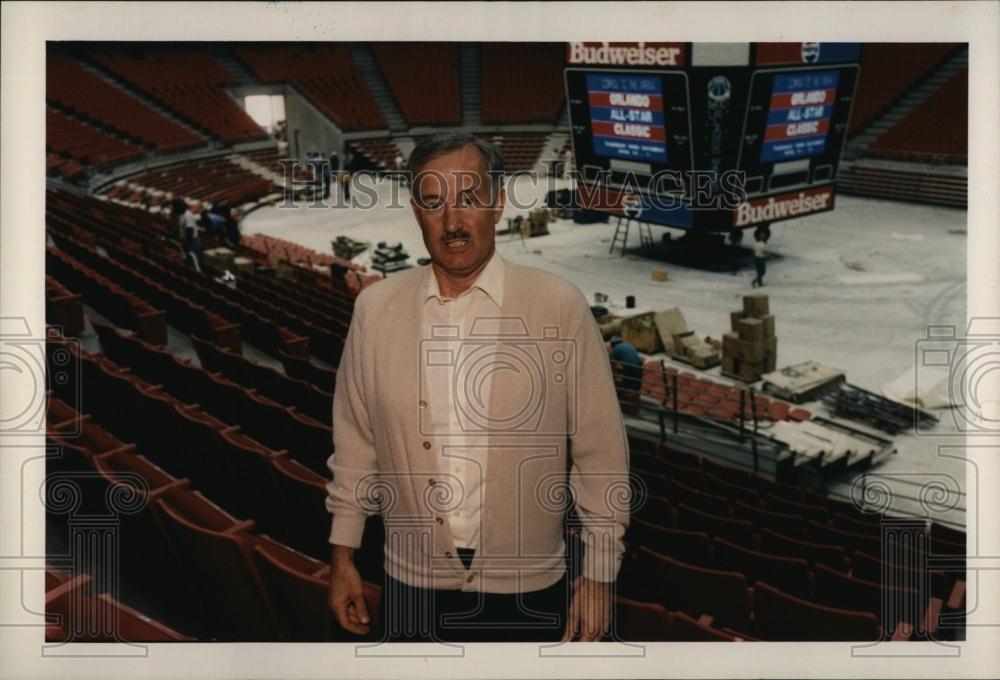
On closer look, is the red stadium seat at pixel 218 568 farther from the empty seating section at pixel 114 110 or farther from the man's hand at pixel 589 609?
the empty seating section at pixel 114 110

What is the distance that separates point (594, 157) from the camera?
48.0ft

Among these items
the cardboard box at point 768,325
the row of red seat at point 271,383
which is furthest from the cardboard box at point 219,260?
the cardboard box at point 768,325

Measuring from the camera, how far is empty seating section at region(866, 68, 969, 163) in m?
18.6

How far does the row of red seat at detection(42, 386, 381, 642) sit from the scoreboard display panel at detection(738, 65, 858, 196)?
1111 centimetres

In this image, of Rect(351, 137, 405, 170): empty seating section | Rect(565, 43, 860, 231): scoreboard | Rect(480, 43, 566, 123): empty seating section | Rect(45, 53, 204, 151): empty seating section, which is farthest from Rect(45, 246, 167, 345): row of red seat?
Rect(480, 43, 566, 123): empty seating section

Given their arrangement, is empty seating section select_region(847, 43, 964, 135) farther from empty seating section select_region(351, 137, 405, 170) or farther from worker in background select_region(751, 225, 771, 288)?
empty seating section select_region(351, 137, 405, 170)

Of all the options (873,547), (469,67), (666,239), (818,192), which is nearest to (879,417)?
(873,547)

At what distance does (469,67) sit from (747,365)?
1946 centimetres

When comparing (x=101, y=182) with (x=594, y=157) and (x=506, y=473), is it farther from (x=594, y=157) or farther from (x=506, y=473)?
(x=506, y=473)

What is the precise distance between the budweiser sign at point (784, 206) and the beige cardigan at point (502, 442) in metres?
11.9

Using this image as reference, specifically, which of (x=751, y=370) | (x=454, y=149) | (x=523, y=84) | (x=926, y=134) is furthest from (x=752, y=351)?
(x=523, y=84)

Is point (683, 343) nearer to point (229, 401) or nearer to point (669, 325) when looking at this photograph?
point (669, 325)

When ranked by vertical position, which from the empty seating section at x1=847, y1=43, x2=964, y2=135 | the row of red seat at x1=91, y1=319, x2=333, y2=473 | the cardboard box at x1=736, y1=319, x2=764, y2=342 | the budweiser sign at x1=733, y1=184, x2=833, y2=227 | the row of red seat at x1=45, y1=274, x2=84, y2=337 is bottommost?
the row of red seat at x1=91, y1=319, x2=333, y2=473

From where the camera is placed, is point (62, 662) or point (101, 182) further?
point (101, 182)
